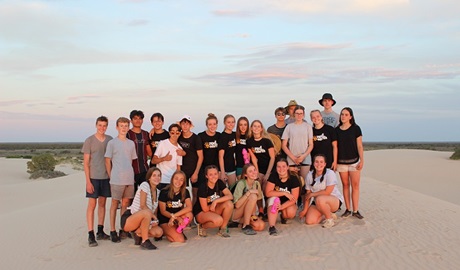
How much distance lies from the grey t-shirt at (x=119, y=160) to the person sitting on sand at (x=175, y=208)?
2.33ft

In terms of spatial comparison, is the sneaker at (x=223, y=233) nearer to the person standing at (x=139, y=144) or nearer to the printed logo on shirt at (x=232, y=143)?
the printed logo on shirt at (x=232, y=143)

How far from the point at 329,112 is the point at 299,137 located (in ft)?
3.76

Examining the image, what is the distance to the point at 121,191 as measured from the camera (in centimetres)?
798

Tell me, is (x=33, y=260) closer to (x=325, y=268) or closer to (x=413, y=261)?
(x=325, y=268)

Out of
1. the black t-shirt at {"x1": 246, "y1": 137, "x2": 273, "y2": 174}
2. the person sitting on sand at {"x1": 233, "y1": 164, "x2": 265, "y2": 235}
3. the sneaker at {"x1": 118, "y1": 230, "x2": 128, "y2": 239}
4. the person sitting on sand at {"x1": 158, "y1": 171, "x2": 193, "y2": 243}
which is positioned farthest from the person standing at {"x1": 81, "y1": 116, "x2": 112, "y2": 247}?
the black t-shirt at {"x1": 246, "y1": 137, "x2": 273, "y2": 174}

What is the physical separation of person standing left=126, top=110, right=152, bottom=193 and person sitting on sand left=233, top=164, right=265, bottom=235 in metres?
1.79

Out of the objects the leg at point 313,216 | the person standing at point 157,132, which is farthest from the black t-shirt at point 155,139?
the leg at point 313,216

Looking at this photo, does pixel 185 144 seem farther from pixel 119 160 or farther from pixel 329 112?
pixel 329 112

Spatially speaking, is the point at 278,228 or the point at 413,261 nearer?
the point at 413,261

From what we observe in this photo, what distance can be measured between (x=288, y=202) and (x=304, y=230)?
58 cm

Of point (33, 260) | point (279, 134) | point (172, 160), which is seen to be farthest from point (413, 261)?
point (33, 260)

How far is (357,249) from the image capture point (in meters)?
7.11

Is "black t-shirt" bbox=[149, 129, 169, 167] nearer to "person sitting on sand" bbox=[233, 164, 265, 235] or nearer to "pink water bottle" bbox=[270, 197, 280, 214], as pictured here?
"person sitting on sand" bbox=[233, 164, 265, 235]

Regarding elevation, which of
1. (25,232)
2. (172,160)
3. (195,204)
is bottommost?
(25,232)
